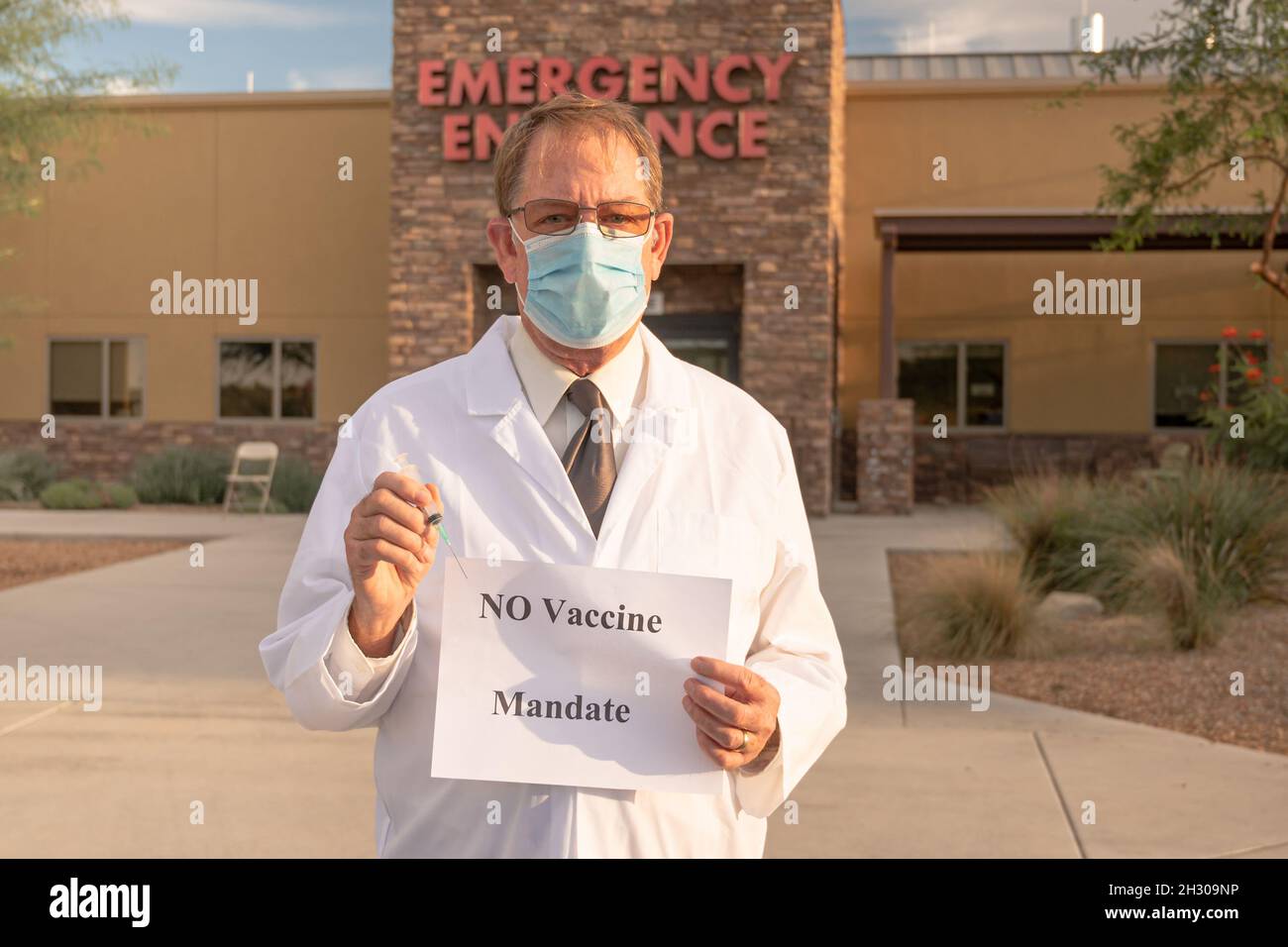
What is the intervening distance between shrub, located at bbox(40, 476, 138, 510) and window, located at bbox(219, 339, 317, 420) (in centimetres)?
280

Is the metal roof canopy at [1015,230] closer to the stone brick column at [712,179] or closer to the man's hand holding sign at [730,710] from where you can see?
the stone brick column at [712,179]

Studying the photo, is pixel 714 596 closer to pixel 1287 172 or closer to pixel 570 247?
pixel 570 247

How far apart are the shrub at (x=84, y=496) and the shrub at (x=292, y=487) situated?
7.31 feet

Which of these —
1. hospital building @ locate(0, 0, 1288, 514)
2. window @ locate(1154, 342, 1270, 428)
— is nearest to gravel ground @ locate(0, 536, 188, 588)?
hospital building @ locate(0, 0, 1288, 514)

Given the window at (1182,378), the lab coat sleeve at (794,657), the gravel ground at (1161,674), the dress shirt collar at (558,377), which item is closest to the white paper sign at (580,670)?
the lab coat sleeve at (794,657)

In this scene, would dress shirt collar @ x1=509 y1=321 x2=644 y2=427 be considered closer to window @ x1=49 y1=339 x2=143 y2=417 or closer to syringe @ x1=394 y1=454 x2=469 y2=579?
syringe @ x1=394 y1=454 x2=469 y2=579

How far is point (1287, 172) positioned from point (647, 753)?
461 inches

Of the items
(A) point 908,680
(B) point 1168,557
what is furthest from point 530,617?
(B) point 1168,557

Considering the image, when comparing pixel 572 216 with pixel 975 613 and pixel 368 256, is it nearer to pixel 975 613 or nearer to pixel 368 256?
pixel 975 613

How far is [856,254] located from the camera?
880 inches

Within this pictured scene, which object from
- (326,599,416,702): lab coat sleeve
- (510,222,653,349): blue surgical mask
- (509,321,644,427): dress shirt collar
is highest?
(510,222,653,349): blue surgical mask

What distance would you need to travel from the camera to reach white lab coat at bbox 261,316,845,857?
90.8 inches

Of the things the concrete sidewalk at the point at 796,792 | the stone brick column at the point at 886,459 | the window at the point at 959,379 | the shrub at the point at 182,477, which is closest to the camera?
the concrete sidewalk at the point at 796,792

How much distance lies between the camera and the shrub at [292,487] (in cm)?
2075
